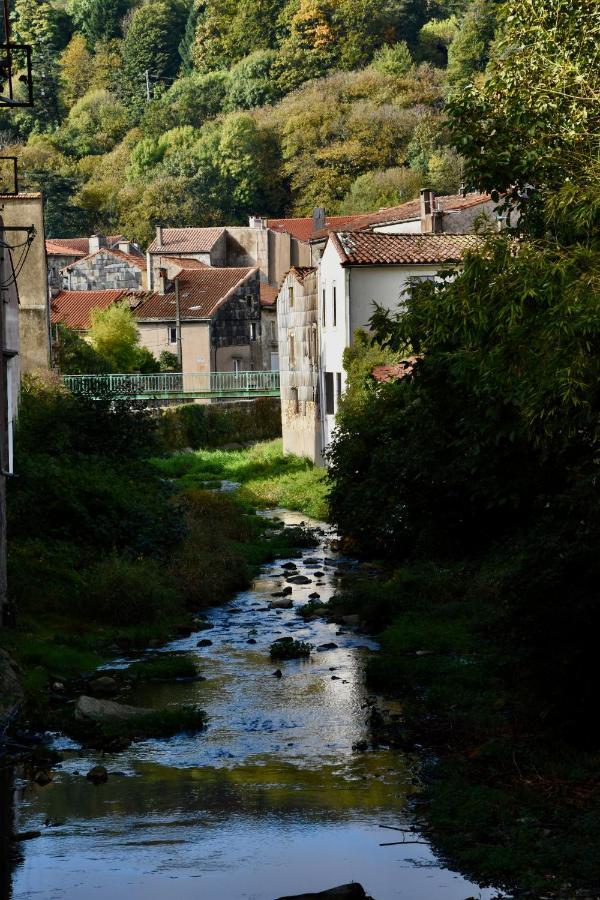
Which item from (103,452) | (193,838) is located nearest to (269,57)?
(103,452)

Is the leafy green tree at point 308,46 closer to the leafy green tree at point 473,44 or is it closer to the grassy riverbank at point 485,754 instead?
the leafy green tree at point 473,44

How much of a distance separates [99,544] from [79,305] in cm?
4433

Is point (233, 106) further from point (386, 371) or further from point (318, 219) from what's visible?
point (386, 371)

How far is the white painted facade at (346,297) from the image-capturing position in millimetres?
36906

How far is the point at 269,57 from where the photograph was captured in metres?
112

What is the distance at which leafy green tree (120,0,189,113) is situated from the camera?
123m

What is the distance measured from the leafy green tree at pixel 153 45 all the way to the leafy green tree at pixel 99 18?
456cm

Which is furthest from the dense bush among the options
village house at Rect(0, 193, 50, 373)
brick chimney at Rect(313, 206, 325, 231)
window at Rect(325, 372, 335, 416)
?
brick chimney at Rect(313, 206, 325, 231)

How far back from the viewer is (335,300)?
38.7 m

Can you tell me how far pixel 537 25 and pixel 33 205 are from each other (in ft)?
78.4

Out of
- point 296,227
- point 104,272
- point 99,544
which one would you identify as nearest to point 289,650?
point 99,544

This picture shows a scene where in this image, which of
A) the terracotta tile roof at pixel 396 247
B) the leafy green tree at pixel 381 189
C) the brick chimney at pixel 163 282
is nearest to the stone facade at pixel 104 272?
the brick chimney at pixel 163 282

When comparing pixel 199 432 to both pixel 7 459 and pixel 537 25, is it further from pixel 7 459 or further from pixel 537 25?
pixel 537 25

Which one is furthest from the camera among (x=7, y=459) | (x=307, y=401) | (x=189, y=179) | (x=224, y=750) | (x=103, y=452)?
(x=189, y=179)
